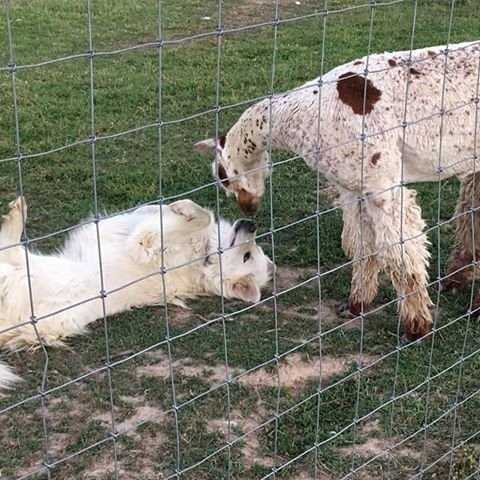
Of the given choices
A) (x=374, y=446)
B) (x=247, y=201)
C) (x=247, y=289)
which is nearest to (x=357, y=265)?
(x=247, y=289)

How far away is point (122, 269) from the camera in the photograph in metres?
5.11

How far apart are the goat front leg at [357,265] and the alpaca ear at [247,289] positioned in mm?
509

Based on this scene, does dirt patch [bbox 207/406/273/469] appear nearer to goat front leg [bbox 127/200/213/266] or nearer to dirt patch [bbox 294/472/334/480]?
dirt patch [bbox 294/472/334/480]

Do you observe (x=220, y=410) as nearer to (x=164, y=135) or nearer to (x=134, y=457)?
(x=134, y=457)

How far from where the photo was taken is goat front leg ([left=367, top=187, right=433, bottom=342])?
14.4 feet

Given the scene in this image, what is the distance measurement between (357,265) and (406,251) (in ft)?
1.78

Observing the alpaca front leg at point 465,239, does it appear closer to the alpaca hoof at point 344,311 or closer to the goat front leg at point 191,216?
the alpaca hoof at point 344,311

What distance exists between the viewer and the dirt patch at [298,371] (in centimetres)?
432

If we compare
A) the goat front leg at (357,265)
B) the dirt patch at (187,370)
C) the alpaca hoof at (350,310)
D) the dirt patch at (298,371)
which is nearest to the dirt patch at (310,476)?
the dirt patch at (298,371)

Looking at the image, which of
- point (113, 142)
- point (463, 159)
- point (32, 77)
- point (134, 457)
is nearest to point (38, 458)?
point (134, 457)

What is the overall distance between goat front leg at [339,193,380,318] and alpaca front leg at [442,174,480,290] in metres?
0.54

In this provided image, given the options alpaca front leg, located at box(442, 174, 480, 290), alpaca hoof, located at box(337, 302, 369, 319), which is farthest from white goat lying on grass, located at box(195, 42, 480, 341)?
alpaca front leg, located at box(442, 174, 480, 290)

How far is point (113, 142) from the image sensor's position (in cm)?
739

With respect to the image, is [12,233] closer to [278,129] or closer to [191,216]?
[191,216]
